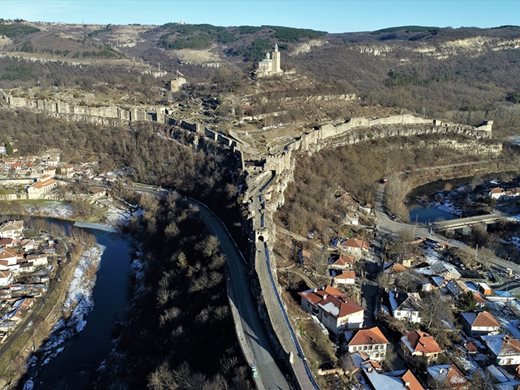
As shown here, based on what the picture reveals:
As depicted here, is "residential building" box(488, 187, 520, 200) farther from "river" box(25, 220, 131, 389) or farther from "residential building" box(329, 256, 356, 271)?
"river" box(25, 220, 131, 389)

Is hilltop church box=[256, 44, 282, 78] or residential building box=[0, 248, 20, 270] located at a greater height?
hilltop church box=[256, 44, 282, 78]

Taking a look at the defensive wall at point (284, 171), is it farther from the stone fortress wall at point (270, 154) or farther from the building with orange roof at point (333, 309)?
the building with orange roof at point (333, 309)

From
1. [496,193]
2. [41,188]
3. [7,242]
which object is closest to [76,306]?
[7,242]

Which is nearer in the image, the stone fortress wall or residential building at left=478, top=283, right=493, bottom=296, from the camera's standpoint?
the stone fortress wall

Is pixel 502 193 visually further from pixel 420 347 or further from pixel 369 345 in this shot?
pixel 369 345

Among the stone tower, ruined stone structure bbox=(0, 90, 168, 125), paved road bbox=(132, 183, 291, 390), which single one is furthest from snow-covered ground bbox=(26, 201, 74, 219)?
the stone tower

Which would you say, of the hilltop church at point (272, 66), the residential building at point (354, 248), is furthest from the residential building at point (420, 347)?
the hilltop church at point (272, 66)

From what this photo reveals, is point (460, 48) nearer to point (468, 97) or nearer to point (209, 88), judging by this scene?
point (468, 97)
